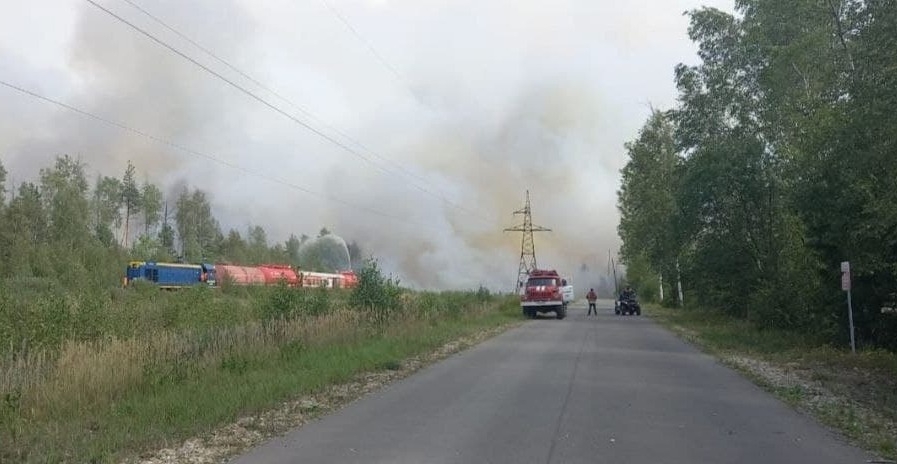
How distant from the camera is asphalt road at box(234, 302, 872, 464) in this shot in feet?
26.5

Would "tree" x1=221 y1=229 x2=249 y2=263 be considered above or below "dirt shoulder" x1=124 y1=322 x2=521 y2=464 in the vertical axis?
above

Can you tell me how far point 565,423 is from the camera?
386 inches

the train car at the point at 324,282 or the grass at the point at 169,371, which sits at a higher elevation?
the train car at the point at 324,282

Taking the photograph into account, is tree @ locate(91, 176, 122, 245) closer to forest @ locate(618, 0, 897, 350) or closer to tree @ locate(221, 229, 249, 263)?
tree @ locate(221, 229, 249, 263)

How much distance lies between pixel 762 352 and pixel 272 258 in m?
102

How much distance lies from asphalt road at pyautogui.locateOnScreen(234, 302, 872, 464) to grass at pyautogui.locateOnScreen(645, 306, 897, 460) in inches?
17.9

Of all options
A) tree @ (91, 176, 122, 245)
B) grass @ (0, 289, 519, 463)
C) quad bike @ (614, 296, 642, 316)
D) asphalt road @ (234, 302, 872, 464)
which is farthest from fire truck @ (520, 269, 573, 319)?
tree @ (91, 176, 122, 245)

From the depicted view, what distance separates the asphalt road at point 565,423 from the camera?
8078 millimetres

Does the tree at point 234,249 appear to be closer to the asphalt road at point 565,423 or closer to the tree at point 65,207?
the tree at point 65,207

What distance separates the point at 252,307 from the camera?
20.8 metres

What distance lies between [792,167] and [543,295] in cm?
2126

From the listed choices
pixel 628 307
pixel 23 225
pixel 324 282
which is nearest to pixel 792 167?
pixel 324 282

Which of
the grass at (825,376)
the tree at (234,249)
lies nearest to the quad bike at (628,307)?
the grass at (825,376)

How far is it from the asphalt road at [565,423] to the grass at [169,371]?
1544 millimetres
